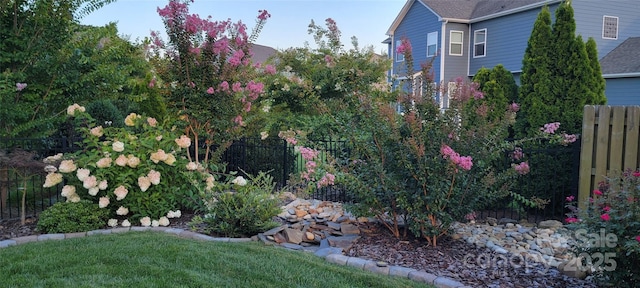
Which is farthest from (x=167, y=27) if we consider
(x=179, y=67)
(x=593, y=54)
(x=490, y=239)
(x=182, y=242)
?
(x=593, y=54)

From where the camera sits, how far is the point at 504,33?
17500mm

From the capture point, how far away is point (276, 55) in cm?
1095

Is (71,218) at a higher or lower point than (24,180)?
lower

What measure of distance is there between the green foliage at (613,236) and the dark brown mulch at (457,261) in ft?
1.36

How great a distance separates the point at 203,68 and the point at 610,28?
16499 mm

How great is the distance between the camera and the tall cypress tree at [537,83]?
5.84 meters

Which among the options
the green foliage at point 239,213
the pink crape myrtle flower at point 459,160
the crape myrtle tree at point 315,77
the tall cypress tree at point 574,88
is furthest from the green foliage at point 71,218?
the tall cypress tree at point 574,88

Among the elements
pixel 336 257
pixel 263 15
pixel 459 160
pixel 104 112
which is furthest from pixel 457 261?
pixel 104 112

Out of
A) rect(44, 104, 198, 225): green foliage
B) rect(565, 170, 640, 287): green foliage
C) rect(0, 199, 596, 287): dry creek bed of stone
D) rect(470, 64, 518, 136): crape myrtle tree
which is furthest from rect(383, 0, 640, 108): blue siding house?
rect(565, 170, 640, 287): green foliage

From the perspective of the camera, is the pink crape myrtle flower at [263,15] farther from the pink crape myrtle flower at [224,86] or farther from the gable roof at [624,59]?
the gable roof at [624,59]

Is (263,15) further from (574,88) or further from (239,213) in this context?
(574,88)

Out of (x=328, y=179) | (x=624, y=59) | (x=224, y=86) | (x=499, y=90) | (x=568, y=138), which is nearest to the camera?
(x=328, y=179)

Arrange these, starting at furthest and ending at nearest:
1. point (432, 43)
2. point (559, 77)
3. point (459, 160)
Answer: point (432, 43), point (559, 77), point (459, 160)

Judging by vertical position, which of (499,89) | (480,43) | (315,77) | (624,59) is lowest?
(499,89)
